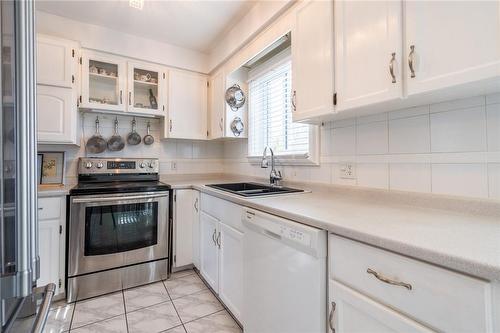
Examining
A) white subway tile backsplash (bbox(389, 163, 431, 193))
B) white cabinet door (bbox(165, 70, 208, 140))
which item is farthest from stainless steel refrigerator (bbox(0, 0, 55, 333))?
white cabinet door (bbox(165, 70, 208, 140))

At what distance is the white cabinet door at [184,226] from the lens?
2314 mm

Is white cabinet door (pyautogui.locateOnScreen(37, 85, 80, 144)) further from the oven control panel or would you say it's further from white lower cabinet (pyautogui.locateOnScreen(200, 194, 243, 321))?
white lower cabinet (pyautogui.locateOnScreen(200, 194, 243, 321))

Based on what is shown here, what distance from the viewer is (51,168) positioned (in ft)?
7.52

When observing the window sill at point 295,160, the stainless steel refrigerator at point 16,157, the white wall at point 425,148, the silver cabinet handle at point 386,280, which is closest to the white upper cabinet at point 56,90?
the window sill at point 295,160

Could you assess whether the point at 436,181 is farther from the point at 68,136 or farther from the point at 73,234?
the point at 68,136

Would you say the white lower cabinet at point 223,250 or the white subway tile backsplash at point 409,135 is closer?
the white subway tile backsplash at point 409,135

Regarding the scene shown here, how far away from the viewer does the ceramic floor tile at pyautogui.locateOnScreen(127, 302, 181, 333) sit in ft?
5.23

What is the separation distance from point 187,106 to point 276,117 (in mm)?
1095

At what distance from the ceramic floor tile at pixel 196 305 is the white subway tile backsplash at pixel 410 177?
59.3 inches

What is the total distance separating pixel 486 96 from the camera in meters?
1.00

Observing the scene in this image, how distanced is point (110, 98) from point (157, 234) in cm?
147

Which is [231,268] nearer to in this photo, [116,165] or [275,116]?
[275,116]

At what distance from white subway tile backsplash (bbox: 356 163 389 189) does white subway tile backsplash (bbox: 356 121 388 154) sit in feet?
0.28

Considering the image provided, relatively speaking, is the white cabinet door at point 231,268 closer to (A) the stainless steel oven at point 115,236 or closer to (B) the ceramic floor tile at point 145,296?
(B) the ceramic floor tile at point 145,296
